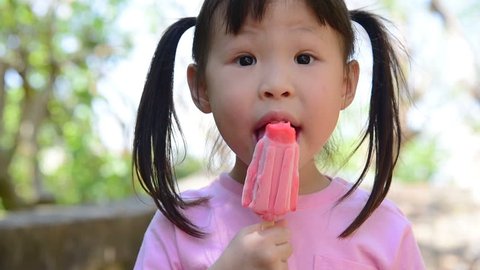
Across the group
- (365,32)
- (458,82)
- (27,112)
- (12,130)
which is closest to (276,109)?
(365,32)

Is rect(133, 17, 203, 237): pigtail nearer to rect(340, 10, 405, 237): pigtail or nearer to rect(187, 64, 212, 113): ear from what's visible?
rect(187, 64, 212, 113): ear

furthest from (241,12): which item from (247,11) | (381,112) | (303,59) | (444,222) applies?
(444,222)

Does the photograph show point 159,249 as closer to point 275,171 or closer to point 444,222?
point 275,171

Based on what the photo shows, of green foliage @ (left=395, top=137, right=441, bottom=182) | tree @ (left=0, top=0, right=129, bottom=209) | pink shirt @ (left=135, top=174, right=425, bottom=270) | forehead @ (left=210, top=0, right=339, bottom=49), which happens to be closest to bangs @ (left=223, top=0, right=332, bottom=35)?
forehead @ (left=210, top=0, right=339, bottom=49)

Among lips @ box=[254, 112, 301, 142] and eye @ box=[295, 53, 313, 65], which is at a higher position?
eye @ box=[295, 53, 313, 65]

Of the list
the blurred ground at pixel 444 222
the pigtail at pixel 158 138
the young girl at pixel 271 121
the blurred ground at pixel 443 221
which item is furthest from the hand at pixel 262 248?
the blurred ground at pixel 444 222

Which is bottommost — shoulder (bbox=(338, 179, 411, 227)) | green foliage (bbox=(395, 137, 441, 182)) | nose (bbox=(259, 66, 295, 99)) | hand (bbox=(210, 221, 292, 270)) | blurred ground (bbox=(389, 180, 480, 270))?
green foliage (bbox=(395, 137, 441, 182))

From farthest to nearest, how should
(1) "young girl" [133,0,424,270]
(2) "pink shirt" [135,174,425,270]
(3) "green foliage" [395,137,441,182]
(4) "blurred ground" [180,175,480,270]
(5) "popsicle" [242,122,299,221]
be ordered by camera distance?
Answer: (3) "green foliage" [395,137,441,182]
(4) "blurred ground" [180,175,480,270]
(2) "pink shirt" [135,174,425,270]
(1) "young girl" [133,0,424,270]
(5) "popsicle" [242,122,299,221]

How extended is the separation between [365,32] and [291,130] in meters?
0.44

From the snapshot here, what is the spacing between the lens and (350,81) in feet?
4.87

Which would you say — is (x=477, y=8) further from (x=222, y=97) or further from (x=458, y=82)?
(x=222, y=97)

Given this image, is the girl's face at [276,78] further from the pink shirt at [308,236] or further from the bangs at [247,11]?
the pink shirt at [308,236]

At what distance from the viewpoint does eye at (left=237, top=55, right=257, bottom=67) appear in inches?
51.9

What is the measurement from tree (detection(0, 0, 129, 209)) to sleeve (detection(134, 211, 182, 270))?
225 inches
